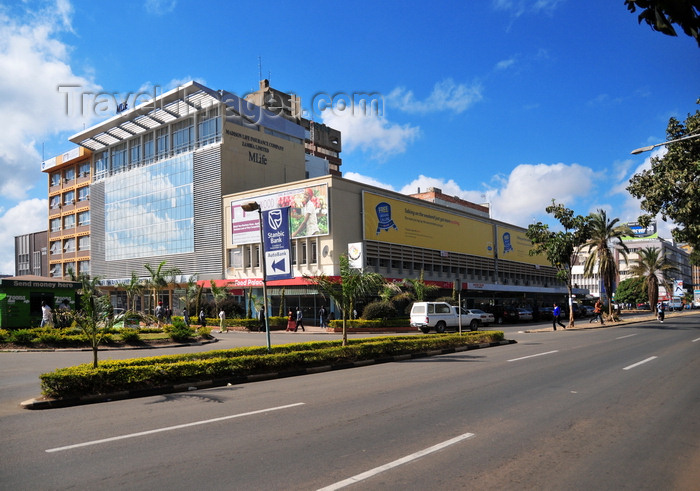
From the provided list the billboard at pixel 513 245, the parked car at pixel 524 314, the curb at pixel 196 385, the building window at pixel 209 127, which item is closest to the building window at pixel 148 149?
the building window at pixel 209 127

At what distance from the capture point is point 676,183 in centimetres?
2080

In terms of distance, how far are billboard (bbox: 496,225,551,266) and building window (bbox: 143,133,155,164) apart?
4410 cm

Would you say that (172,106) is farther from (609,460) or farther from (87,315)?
(609,460)

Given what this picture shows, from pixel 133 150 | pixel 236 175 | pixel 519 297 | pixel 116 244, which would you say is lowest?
pixel 519 297

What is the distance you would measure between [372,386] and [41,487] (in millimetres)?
7255

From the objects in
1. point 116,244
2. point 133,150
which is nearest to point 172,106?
point 133,150

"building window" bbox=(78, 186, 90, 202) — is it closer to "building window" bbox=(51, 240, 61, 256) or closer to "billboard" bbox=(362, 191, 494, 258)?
"building window" bbox=(51, 240, 61, 256)

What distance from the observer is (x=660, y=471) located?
5.79m

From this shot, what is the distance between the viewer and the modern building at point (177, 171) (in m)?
54.2

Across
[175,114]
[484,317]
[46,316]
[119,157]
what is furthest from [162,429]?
[119,157]

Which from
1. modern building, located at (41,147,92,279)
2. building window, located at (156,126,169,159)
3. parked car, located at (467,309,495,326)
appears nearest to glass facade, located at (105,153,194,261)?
building window, located at (156,126,169,159)

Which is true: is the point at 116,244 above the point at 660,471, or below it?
above

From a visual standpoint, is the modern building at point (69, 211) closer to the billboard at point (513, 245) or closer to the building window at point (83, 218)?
the building window at point (83, 218)

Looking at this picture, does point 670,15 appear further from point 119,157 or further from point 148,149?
point 119,157
